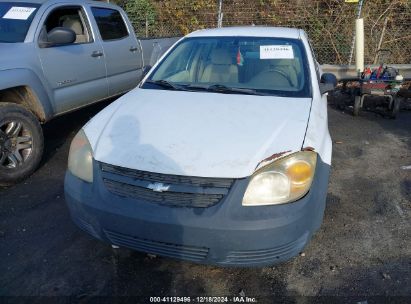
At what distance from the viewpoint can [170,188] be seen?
87.5 inches

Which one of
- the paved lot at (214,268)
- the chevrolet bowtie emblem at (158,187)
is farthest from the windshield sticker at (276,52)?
the chevrolet bowtie emblem at (158,187)

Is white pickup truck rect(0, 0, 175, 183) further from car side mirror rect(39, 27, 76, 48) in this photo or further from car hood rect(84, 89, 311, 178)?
car hood rect(84, 89, 311, 178)

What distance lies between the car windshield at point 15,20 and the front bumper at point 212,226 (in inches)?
103

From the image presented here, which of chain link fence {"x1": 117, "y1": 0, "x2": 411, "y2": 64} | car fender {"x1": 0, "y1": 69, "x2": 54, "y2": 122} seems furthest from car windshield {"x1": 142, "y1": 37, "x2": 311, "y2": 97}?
chain link fence {"x1": 117, "y1": 0, "x2": 411, "y2": 64}

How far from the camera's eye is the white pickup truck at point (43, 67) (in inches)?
150

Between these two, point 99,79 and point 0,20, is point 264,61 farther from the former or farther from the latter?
point 0,20

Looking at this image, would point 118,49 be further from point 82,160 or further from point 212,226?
point 212,226

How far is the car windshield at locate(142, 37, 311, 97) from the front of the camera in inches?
131

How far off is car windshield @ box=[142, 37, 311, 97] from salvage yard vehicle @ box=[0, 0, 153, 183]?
138cm

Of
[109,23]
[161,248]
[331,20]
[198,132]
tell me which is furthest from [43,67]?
[331,20]

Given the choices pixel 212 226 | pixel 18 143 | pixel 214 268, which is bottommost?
pixel 214 268

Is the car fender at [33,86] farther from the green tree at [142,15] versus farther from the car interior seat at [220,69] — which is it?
the green tree at [142,15]

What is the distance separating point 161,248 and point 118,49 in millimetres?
3979

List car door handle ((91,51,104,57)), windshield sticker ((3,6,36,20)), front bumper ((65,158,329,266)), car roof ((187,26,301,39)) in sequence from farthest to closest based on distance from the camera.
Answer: car door handle ((91,51,104,57)) → windshield sticker ((3,6,36,20)) → car roof ((187,26,301,39)) → front bumper ((65,158,329,266))
